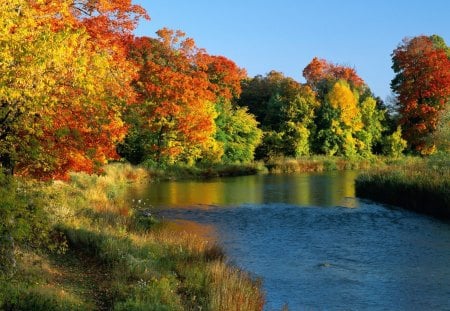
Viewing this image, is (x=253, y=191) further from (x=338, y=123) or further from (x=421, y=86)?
(x=421, y=86)

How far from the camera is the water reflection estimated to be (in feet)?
116

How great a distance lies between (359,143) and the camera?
237ft

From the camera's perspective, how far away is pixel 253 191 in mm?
41594

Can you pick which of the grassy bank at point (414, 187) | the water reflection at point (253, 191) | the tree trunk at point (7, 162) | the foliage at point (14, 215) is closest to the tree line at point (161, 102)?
the tree trunk at point (7, 162)

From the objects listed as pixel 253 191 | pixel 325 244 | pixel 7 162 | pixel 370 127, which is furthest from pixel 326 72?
pixel 7 162

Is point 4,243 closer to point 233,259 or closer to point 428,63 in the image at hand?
point 233,259

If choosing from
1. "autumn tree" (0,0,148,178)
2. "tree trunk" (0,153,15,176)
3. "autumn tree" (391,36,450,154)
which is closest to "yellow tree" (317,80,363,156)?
"autumn tree" (391,36,450,154)

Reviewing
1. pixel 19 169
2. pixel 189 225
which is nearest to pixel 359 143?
pixel 189 225

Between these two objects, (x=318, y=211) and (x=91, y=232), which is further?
(x=318, y=211)

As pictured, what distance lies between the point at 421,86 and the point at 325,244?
54761 millimetres

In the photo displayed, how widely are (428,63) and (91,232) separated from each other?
63.4 m

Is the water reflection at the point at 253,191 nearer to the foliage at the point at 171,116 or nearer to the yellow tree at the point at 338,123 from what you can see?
the foliage at the point at 171,116

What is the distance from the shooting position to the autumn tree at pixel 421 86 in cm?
6838

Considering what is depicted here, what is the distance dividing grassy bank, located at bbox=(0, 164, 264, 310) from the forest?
0.33m
